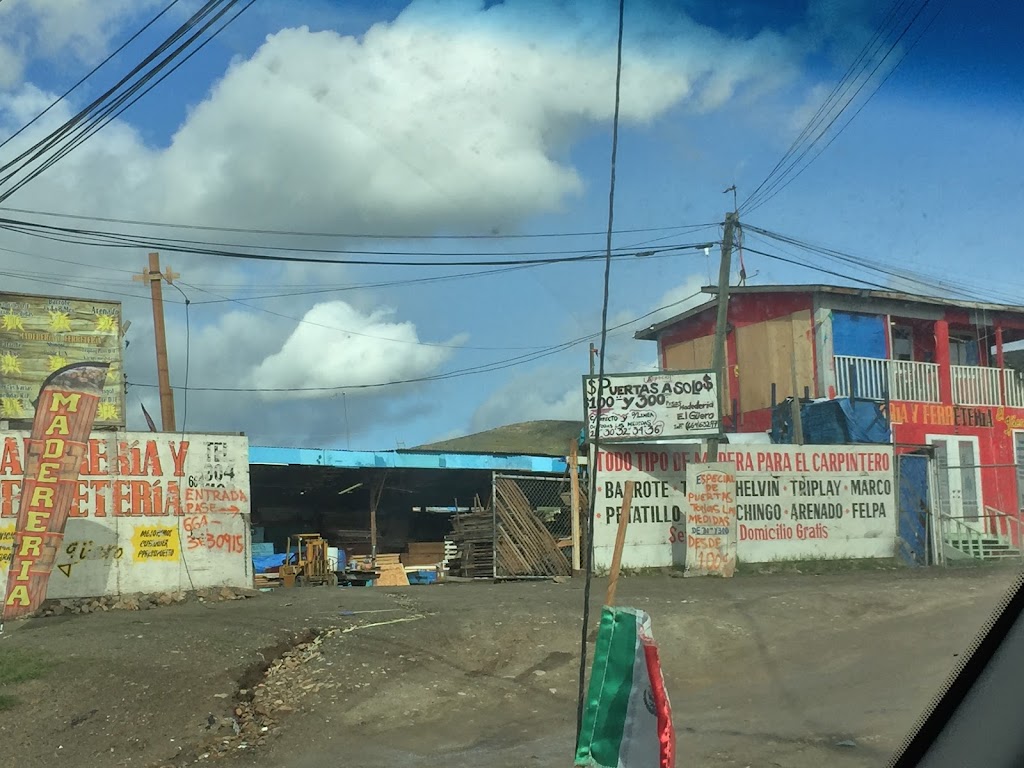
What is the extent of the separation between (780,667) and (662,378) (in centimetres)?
832

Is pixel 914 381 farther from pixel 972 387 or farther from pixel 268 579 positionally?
pixel 268 579

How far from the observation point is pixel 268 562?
81.9 feet

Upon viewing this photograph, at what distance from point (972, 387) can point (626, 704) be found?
20.5m

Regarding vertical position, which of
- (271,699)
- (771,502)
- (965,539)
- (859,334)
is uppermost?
(859,334)

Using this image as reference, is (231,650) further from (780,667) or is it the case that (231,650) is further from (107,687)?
(780,667)

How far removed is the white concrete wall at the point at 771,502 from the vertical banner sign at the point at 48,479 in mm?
8244

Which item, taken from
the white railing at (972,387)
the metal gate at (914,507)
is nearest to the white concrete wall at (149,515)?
the metal gate at (914,507)

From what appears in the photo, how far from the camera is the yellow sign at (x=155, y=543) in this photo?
15.8 metres

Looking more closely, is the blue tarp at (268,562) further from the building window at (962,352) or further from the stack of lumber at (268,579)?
the building window at (962,352)

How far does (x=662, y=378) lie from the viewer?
18.3 meters

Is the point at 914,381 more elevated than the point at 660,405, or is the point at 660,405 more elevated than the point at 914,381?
the point at 914,381

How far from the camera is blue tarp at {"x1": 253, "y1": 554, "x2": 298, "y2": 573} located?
24.7m

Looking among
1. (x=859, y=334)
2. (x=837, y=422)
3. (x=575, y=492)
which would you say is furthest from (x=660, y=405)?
(x=859, y=334)

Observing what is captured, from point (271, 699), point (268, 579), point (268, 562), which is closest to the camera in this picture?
point (271, 699)
